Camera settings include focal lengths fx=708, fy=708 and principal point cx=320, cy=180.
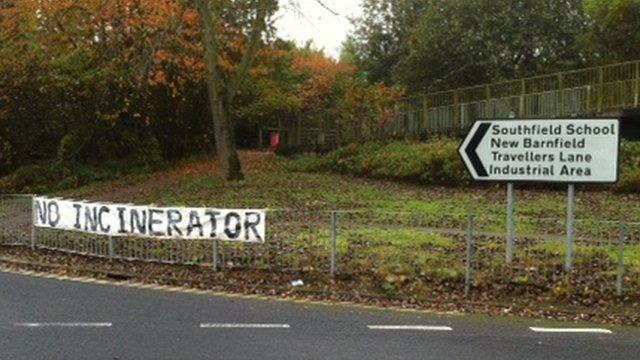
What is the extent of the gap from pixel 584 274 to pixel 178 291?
5697mm

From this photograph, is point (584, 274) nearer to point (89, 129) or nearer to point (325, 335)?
point (325, 335)

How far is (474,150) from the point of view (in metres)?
10.2

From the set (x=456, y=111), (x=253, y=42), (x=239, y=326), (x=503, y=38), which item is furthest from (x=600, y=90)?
(x=239, y=326)

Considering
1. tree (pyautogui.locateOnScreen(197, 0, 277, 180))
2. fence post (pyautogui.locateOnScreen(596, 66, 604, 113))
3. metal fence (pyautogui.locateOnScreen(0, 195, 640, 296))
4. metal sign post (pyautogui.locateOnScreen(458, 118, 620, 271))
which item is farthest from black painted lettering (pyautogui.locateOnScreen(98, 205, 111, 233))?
fence post (pyautogui.locateOnScreen(596, 66, 604, 113))

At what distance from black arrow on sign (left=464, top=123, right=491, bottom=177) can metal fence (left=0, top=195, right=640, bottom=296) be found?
34.4 inches

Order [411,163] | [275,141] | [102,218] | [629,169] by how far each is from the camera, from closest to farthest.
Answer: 1. [102,218]
2. [629,169]
3. [411,163]
4. [275,141]

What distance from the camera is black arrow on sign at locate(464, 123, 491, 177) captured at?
1016 centimetres

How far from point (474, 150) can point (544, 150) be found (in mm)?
964

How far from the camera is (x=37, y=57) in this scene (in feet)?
80.0

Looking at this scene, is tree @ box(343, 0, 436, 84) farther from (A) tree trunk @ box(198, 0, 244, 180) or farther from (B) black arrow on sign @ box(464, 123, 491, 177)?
(B) black arrow on sign @ box(464, 123, 491, 177)

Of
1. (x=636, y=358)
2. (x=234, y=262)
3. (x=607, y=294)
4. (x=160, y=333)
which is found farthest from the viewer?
(x=234, y=262)

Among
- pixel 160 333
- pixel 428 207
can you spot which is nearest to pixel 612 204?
pixel 428 207

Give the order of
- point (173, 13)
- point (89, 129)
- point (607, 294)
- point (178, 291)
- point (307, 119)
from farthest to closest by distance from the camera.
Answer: point (307, 119)
point (89, 129)
point (173, 13)
point (178, 291)
point (607, 294)

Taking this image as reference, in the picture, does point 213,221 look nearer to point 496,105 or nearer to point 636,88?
point 636,88
